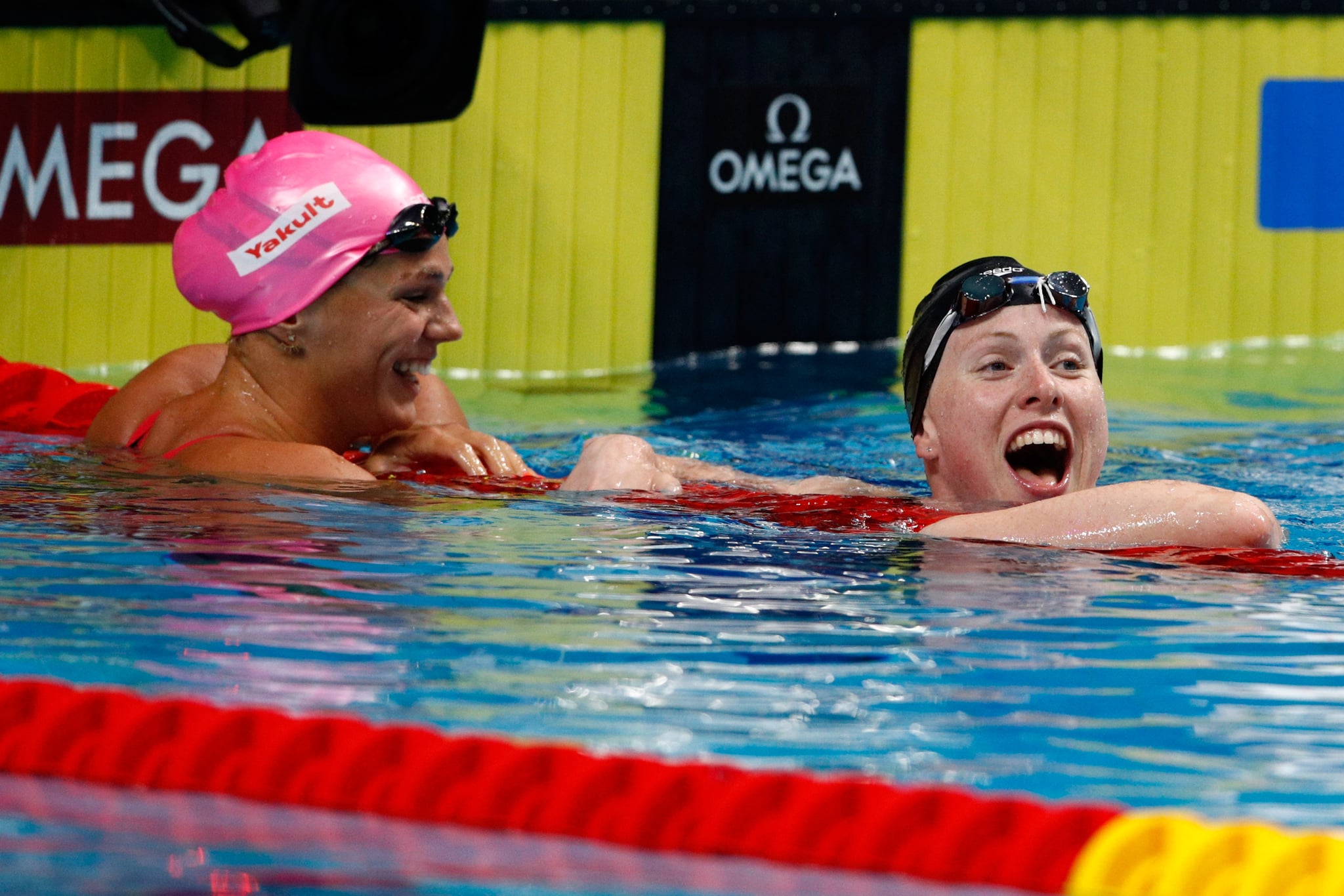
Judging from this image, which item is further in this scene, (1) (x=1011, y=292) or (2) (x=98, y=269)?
(2) (x=98, y=269)

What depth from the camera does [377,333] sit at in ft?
12.9

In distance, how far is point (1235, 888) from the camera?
1663mm

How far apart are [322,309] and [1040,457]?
67.7 inches

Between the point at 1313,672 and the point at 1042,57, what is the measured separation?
5.97 meters

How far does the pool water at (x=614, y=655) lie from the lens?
1790 mm

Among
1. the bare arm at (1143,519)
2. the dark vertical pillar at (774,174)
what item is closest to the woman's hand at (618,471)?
the bare arm at (1143,519)

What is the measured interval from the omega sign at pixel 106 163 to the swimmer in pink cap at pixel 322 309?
3.61 metres

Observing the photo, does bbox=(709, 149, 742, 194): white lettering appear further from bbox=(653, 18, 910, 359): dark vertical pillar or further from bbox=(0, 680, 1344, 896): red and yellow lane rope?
bbox=(0, 680, 1344, 896): red and yellow lane rope

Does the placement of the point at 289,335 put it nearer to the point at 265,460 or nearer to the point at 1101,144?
the point at 265,460

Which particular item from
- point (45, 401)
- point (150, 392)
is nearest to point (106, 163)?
point (45, 401)

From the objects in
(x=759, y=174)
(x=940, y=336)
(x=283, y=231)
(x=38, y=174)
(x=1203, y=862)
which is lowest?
(x=1203, y=862)

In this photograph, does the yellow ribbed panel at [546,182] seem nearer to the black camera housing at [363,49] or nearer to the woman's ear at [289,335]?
the black camera housing at [363,49]

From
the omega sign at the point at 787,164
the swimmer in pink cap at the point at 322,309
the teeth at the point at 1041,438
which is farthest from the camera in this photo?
the omega sign at the point at 787,164

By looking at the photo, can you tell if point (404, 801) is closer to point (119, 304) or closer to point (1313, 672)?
point (1313, 672)
